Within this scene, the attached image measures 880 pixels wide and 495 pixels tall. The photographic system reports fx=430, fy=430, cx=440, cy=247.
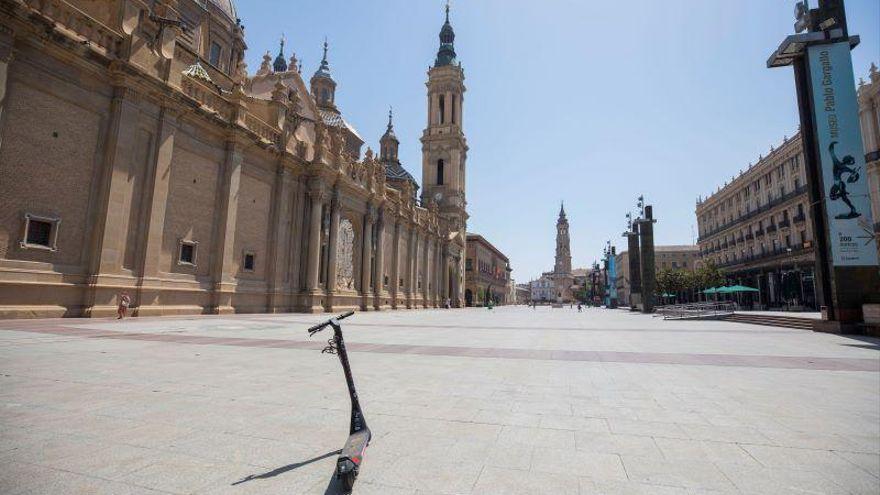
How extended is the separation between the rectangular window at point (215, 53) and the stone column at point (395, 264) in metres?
19.4

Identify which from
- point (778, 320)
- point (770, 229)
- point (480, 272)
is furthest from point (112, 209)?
point (480, 272)

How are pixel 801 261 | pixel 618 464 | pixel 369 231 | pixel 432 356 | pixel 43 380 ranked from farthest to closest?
pixel 801 261, pixel 369 231, pixel 432 356, pixel 43 380, pixel 618 464

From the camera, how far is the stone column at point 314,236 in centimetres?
2702

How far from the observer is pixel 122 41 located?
16188 millimetres

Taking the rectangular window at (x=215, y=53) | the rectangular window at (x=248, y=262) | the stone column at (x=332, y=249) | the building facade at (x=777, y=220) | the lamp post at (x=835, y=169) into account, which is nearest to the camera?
the lamp post at (x=835, y=169)

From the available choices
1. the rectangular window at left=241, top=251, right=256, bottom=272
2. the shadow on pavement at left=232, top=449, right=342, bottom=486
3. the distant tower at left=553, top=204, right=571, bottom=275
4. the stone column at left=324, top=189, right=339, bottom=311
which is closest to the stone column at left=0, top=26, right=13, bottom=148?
the rectangular window at left=241, top=251, right=256, bottom=272

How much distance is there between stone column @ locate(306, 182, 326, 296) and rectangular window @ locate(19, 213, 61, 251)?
45.3ft

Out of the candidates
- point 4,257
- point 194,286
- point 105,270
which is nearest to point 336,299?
point 194,286

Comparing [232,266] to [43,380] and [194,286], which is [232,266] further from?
[43,380]

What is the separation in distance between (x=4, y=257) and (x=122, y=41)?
878 cm

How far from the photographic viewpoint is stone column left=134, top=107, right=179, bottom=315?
16.8m

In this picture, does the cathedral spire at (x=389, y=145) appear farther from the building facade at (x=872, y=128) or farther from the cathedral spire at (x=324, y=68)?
the building facade at (x=872, y=128)

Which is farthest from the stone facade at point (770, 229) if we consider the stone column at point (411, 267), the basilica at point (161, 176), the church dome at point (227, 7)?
the church dome at point (227, 7)

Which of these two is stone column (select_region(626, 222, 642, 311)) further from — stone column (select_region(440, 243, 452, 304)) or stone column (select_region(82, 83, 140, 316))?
stone column (select_region(82, 83, 140, 316))
